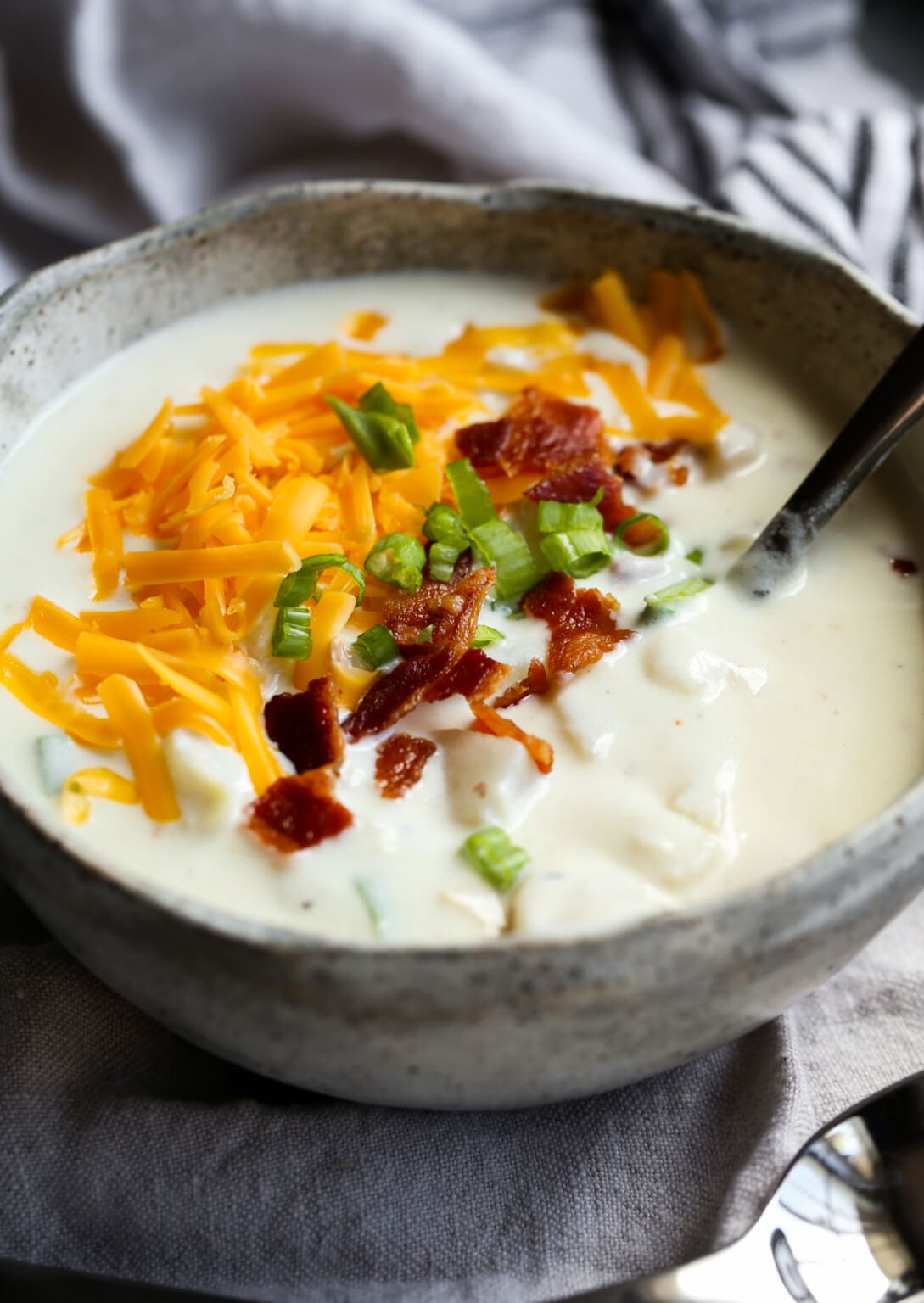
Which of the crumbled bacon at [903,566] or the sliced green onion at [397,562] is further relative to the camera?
the crumbled bacon at [903,566]

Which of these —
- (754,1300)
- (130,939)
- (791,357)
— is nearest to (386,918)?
(130,939)

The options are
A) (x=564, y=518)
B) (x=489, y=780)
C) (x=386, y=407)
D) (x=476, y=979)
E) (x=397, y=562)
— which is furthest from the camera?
(x=386, y=407)

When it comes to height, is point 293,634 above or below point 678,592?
below

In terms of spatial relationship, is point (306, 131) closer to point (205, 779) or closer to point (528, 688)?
point (528, 688)

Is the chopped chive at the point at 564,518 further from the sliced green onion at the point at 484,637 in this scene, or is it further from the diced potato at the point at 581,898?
the diced potato at the point at 581,898

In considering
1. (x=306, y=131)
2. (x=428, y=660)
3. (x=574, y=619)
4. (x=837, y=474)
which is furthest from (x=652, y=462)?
(x=306, y=131)

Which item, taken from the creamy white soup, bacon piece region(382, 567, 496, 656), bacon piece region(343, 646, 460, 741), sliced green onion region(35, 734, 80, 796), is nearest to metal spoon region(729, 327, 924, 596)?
the creamy white soup

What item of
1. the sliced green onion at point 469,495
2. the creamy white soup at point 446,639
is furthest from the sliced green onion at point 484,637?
the sliced green onion at point 469,495
